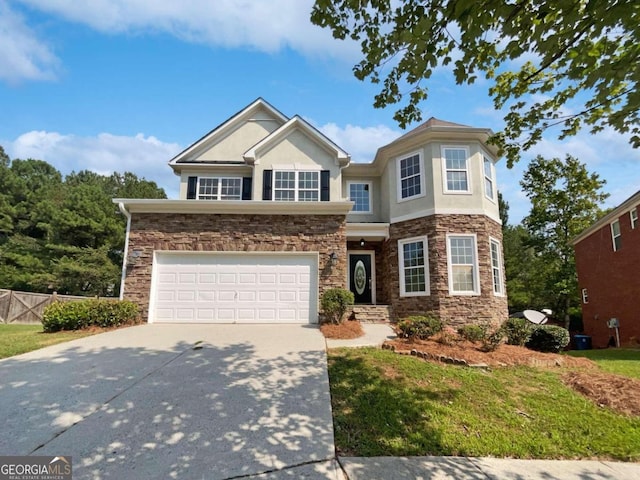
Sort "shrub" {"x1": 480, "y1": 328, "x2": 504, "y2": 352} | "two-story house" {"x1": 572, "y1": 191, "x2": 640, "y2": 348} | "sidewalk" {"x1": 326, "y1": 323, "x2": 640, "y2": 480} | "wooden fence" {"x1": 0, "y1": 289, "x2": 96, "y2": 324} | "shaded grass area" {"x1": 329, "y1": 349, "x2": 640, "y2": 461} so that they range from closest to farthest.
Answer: "sidewalk" {"x1": 326, "y1": 323, "x2": 640, "y2": 480}, "shaded grass area" {"x1": 329, "y1": 349, "x2": 640, "y2": 461}, "shrub" {"x1": 480, "y1": 328, "x2": 504, "y2": 352}, "two-story house" {"x1": 572, "y1": 191, "x2": 640, "y2": 348}, "wooden fence" {"x1": 0, "y1": 289, "x2": 96, "y2": 324}

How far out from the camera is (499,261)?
41.8 feet

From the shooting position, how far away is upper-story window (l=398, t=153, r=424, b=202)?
506 inches

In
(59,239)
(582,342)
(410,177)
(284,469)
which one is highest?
(410,177)

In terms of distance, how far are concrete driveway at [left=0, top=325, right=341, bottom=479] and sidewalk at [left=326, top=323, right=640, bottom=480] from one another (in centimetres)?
36

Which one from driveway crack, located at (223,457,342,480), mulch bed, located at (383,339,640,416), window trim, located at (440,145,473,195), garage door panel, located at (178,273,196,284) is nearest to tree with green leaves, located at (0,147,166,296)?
garage door panel, located at (178,273,196,284)

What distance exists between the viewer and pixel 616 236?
15.6m

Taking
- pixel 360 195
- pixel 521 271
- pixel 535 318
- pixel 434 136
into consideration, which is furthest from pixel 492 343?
pixel 521 271

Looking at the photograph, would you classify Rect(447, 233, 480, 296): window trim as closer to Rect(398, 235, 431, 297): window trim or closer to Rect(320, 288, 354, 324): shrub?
Rect(398, 235, 431, 297): window trim

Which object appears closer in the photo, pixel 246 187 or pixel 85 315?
pixel 85 315

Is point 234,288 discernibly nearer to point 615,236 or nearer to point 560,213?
point 615,236

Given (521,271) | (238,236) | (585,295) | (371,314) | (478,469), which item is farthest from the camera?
(521,271)

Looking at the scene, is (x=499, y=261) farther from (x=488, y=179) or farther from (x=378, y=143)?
(x=378, y=143)

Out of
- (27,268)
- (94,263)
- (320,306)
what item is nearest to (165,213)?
(320,306)

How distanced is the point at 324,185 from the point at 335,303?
18.3ft
